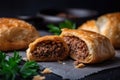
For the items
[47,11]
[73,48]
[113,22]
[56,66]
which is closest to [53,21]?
[47,11]

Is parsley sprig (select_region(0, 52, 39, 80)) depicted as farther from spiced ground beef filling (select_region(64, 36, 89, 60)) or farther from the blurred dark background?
the blurred dark background

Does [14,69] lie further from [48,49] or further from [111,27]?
[111,27]

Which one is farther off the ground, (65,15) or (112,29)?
(65,15)

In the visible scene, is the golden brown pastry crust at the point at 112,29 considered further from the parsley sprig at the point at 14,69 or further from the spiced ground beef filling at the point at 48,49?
the parsley sprig at the point at 14,69

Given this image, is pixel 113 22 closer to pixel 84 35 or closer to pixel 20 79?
pixel 84 35

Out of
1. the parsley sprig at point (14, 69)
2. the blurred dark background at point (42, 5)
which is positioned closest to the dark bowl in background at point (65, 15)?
the blurred dark background at point (42, 5)

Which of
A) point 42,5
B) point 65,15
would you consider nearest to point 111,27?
point 65,15
